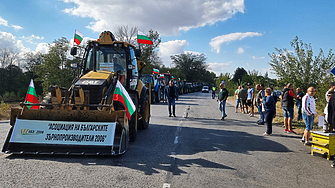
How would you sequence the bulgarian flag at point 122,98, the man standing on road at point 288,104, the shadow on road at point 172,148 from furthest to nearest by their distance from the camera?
the man standing on road at point 288,104
the bulgarian flag at point 122,98
the shadow on road at point 172,148

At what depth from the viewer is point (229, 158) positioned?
570 cm

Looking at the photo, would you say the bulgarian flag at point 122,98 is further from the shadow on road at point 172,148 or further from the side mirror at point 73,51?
the side mirror at point 73,51

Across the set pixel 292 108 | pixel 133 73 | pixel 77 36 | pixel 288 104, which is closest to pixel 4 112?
pixel 77 36

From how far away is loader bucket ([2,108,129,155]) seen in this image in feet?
18.0

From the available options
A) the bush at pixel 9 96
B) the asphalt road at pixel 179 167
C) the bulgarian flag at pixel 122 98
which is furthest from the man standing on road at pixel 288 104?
the bush at pixel 9 96

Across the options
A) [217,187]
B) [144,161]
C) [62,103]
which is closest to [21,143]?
[62,103]

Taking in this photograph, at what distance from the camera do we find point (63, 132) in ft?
18.3

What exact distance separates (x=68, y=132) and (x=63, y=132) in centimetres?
11

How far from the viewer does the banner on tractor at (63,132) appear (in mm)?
5489

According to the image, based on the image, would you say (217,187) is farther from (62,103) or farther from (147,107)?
(147,107)

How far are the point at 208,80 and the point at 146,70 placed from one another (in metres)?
61.8

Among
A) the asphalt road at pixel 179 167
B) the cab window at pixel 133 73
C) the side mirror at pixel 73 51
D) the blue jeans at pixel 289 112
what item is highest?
the side mirror at pixel 73 51

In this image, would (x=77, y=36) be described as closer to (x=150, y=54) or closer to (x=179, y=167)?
(x=179, y=167)

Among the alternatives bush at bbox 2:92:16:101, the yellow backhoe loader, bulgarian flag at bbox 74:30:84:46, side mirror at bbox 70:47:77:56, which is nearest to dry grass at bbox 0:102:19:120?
bulgarian flag at bbox 74:30:84:46
